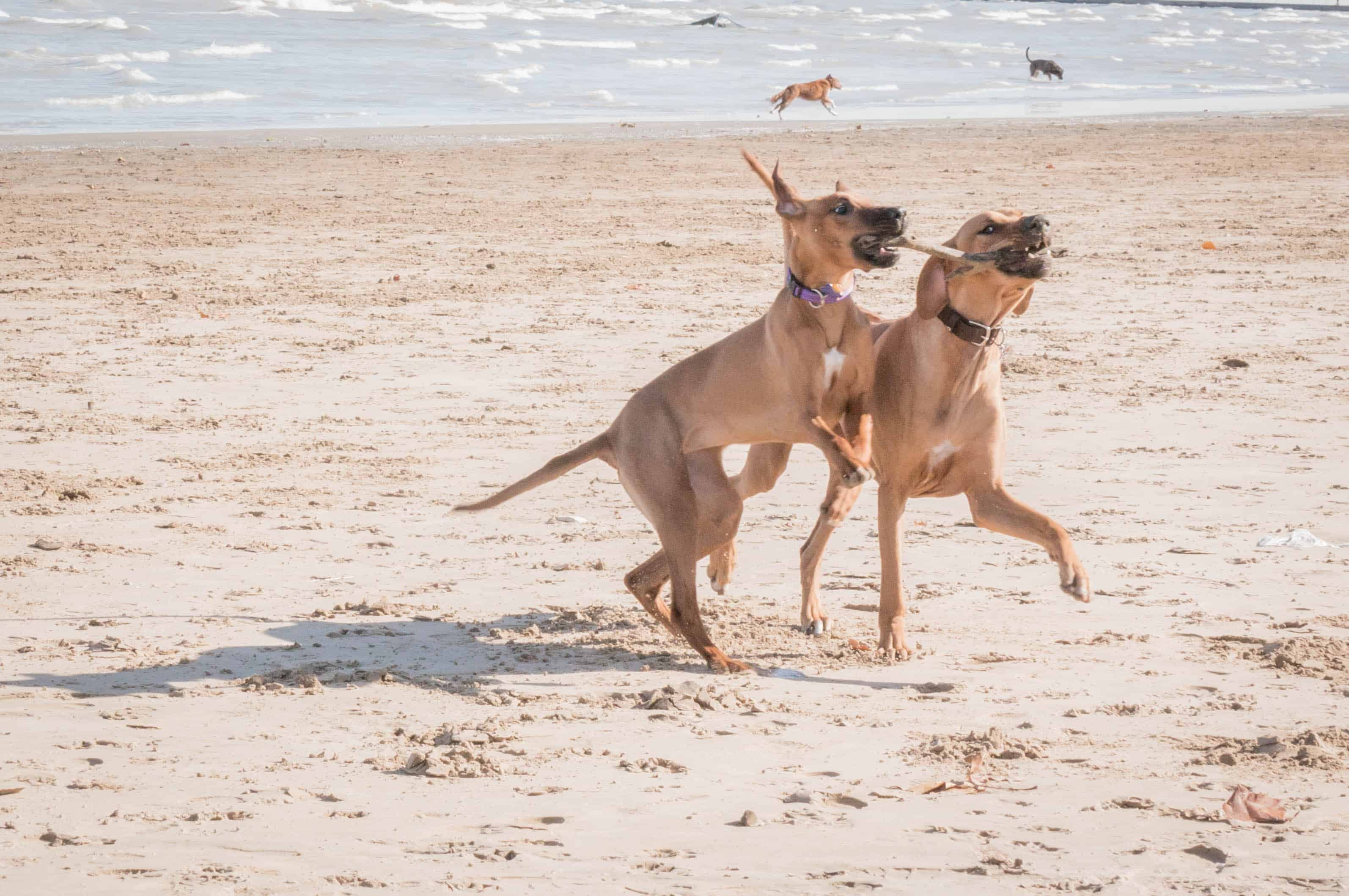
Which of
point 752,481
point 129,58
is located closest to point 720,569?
point 752,481

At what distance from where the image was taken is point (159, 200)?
15711 millimetres

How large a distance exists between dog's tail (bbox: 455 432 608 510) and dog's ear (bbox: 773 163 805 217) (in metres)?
1.01

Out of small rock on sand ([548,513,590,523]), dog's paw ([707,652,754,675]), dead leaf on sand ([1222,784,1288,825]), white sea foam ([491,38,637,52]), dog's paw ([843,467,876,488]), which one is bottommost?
dog's paw ([707,652,754,675])

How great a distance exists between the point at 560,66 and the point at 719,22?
1178 cm

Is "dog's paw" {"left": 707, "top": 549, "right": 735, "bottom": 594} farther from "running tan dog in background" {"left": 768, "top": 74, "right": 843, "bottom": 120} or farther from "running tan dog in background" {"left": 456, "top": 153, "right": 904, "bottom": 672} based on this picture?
"running tan dog in background" {"left": 768, "top": 74, "right": 843, "bottom": 120}

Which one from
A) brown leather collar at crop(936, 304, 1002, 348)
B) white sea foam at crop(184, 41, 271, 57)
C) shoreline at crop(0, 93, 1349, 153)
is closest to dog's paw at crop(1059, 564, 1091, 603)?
brown leather collar at crop(936, 304, 1002, 348)

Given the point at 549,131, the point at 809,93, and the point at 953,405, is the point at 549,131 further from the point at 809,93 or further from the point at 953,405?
the point at 953,405

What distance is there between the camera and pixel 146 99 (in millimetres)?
26219

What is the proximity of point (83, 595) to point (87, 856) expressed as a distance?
8.00 feet

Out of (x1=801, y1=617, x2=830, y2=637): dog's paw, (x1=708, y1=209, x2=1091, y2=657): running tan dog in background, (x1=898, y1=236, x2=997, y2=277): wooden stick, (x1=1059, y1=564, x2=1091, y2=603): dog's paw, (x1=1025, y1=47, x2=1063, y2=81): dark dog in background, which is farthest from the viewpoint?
(x1=1025, y1=47, x2=1063, y2=81): dark dog in background

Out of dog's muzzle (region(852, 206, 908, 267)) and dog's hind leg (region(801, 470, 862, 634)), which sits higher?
dog's muzzle (region(852, 206, 908, 267))

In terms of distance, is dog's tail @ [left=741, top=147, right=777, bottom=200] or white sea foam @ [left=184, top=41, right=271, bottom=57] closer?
dog's tail @ [left=741, top=147, right=777, bottom=200]

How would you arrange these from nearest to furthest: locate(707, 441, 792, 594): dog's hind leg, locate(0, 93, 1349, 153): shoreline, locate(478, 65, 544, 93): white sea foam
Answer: locate(707, 441, 792, 594): dog's hind leg → locate(0, 93, 1349, 153): shoreline → locate(478, 65, 544, 93): white sea foam

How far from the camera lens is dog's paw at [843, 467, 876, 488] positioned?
5.12 meters
